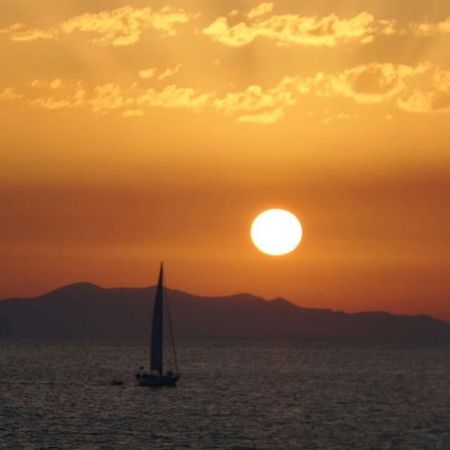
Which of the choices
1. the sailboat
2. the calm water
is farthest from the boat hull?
the calm water

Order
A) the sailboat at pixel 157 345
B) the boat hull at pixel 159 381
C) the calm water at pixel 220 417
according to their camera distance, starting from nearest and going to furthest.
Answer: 1. the calm water at pixel 220 417
2. the sailboat at pixel 157 345
3. the boat hull at pixel 159 381

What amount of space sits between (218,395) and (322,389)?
88.0ft

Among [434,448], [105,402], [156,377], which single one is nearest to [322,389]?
[156,377]

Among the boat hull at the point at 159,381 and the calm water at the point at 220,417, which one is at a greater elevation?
Result: the boat hull at the point at 159,381

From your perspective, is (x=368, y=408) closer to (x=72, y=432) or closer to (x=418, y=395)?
(x=418, y=395)

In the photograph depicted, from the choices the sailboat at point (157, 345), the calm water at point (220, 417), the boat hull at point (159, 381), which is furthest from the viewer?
the boat hull at point (159, 381)

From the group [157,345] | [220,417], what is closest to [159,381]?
[157,345]

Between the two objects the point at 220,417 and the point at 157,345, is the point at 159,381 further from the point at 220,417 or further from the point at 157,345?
the point at 220,417

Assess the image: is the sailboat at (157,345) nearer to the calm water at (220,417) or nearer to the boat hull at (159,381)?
the boat hull at (159,381)


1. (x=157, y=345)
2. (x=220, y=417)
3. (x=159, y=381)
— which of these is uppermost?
(x=157, y=345)

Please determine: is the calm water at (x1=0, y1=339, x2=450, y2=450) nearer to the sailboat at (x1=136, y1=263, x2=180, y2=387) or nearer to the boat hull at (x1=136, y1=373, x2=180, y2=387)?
the boat hull at (x1=136, y1=373, x2=180, y2=387)

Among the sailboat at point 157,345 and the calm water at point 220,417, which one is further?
the sailboat at point 157,345

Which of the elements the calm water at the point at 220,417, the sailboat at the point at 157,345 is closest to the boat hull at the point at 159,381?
the sailboat at the point at 157,345

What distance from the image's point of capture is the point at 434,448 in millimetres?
105750
